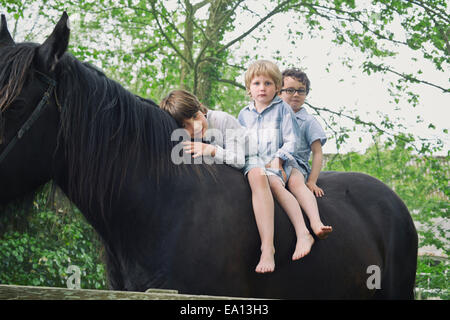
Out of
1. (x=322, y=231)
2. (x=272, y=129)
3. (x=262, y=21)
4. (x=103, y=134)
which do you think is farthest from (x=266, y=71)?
(x=262, y=21)

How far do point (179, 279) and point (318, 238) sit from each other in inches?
43.5

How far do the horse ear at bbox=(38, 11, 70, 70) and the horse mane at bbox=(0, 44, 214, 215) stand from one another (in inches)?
2.6

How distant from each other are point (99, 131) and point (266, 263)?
120 cm

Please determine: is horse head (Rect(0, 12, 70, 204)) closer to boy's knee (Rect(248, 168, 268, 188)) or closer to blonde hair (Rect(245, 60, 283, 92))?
boy's knee (Rect(248, 168, 268, 188))

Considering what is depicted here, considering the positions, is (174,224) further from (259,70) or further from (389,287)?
(389,287)

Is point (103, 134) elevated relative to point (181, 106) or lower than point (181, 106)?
lower

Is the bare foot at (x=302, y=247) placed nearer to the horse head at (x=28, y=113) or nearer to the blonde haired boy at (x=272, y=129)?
the blonde haired boy at (x=272, y=129)

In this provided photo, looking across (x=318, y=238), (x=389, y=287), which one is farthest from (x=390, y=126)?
(x=318, y=238)

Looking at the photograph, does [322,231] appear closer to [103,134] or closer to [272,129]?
[272,129]

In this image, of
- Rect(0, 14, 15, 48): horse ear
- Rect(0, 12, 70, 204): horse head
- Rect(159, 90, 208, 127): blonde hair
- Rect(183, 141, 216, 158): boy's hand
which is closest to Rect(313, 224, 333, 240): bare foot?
Rect(183, 141, 216, 158): boy's hand

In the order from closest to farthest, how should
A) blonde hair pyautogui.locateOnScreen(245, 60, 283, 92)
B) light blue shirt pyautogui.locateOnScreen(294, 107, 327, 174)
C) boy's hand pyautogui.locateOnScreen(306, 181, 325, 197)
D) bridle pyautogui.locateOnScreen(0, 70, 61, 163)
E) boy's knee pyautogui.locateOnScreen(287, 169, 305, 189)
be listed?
bridle pyautogui.locateOnScreen(0, 70, 61, 163) → boy's knee pyautogui.locateOnScreen(287, 169, 305, 189) → blonde hair pyautogui.locateOnScreen(245, 60, 283, 92) → boy's hand pyautogui.locateOnScreen(306, 181, 325, 197) → light blue shirt pyautogui.locateOnScreen(294, 107, 327, 174)

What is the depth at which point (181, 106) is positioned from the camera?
2.74 metres

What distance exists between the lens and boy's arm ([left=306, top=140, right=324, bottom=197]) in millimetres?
3387

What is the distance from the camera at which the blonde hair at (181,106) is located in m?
2.74
